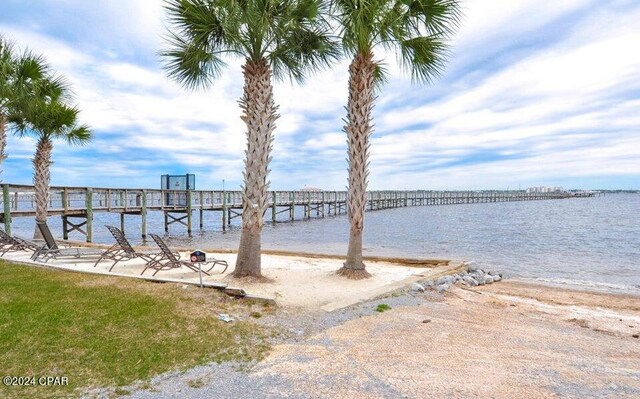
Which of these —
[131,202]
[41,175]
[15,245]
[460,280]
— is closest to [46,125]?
[41,175]

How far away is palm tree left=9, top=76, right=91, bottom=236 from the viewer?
1455 centimetres

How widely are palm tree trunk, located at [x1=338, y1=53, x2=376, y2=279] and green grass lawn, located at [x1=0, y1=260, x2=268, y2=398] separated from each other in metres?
3.31

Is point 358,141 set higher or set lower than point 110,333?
higher

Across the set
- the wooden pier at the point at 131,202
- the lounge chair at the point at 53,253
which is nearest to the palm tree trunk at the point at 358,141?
the lounge chair at the point at 53,253

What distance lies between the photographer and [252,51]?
823 centimetres

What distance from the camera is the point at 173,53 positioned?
8570mm

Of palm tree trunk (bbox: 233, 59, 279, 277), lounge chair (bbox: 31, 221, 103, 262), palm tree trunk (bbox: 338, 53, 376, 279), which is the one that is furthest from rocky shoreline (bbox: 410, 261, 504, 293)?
lounge chair (bbox: 31, 221, 103, 262)

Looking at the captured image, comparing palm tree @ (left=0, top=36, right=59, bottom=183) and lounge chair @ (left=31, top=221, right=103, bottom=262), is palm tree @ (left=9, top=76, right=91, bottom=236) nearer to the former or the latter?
palm tree @ (left=0, top=36, right=59, bottom=183)

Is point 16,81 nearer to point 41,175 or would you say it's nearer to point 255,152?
point 41,175

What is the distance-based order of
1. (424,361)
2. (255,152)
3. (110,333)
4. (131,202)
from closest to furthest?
1. (424,361)
2. (110,333)
3. (255,152)
4. (131,202)

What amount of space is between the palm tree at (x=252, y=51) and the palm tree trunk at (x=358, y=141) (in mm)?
1289

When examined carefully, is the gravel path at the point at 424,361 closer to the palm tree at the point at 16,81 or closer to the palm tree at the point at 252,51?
the palm tree at the point at 252,51

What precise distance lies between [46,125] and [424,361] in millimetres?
16821

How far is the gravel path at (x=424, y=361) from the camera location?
12.5 feet
